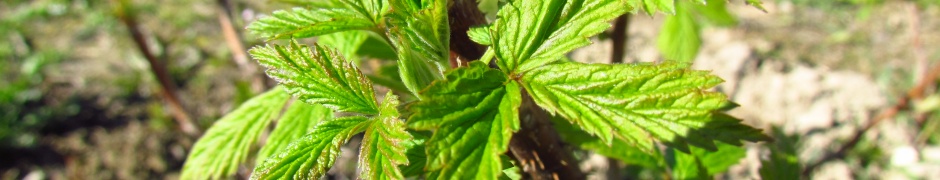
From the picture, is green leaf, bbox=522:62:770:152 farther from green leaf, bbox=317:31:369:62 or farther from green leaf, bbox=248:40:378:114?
green leaf, bbox=317:31:369:62

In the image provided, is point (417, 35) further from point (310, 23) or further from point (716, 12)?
point (716, 12)

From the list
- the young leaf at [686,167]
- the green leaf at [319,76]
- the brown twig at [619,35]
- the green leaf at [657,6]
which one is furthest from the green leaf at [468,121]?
the brown twig at [619,35]

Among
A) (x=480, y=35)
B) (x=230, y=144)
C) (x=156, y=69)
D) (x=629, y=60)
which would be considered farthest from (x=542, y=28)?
(x=156, y=69)

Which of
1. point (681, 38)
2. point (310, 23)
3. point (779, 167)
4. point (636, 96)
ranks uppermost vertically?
point (681, 38)

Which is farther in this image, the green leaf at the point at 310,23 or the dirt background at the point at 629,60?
the dirt background at the point at 629,60

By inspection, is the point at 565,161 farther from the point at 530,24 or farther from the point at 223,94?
the point at 223,94

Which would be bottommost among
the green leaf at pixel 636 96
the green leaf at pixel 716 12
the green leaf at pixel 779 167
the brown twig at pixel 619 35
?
the green leaf at pixel 779 167

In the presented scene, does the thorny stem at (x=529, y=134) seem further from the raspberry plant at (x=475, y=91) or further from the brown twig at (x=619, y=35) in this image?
the brown twig at (x=619, y=35)
